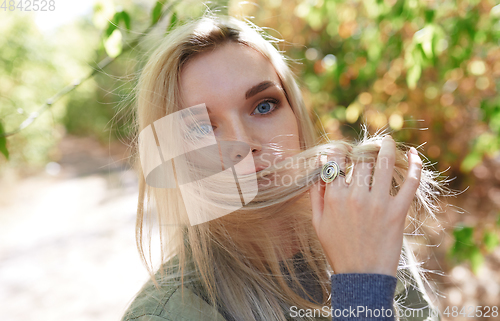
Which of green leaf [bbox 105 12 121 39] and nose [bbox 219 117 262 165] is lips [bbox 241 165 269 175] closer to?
nose [bbox 219 117 262 165]

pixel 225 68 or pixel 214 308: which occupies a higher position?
pixel 225 68

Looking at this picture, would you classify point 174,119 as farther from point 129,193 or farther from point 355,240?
point 129,193

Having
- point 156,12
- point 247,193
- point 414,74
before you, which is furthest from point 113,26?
point 414,74

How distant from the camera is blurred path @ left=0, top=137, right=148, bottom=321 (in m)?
3.80

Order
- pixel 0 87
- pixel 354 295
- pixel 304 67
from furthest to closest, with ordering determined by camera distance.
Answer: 1. pixel 0 87
2. pixel 304 67
3. pixel 354 295

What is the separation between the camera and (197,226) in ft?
3.86

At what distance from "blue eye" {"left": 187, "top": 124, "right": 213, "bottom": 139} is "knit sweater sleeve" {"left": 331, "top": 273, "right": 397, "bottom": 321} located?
2.20ft

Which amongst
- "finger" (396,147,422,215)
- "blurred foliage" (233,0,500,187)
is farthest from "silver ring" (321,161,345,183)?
"blurred foliage" (233,0,500,187)

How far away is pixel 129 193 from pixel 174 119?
672 cm

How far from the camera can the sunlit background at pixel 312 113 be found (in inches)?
71.4

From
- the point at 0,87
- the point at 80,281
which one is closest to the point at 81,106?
the point at 0,87

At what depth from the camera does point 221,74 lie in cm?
122

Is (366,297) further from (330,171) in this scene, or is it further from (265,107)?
(265,107)

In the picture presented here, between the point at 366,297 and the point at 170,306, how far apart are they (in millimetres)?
581
